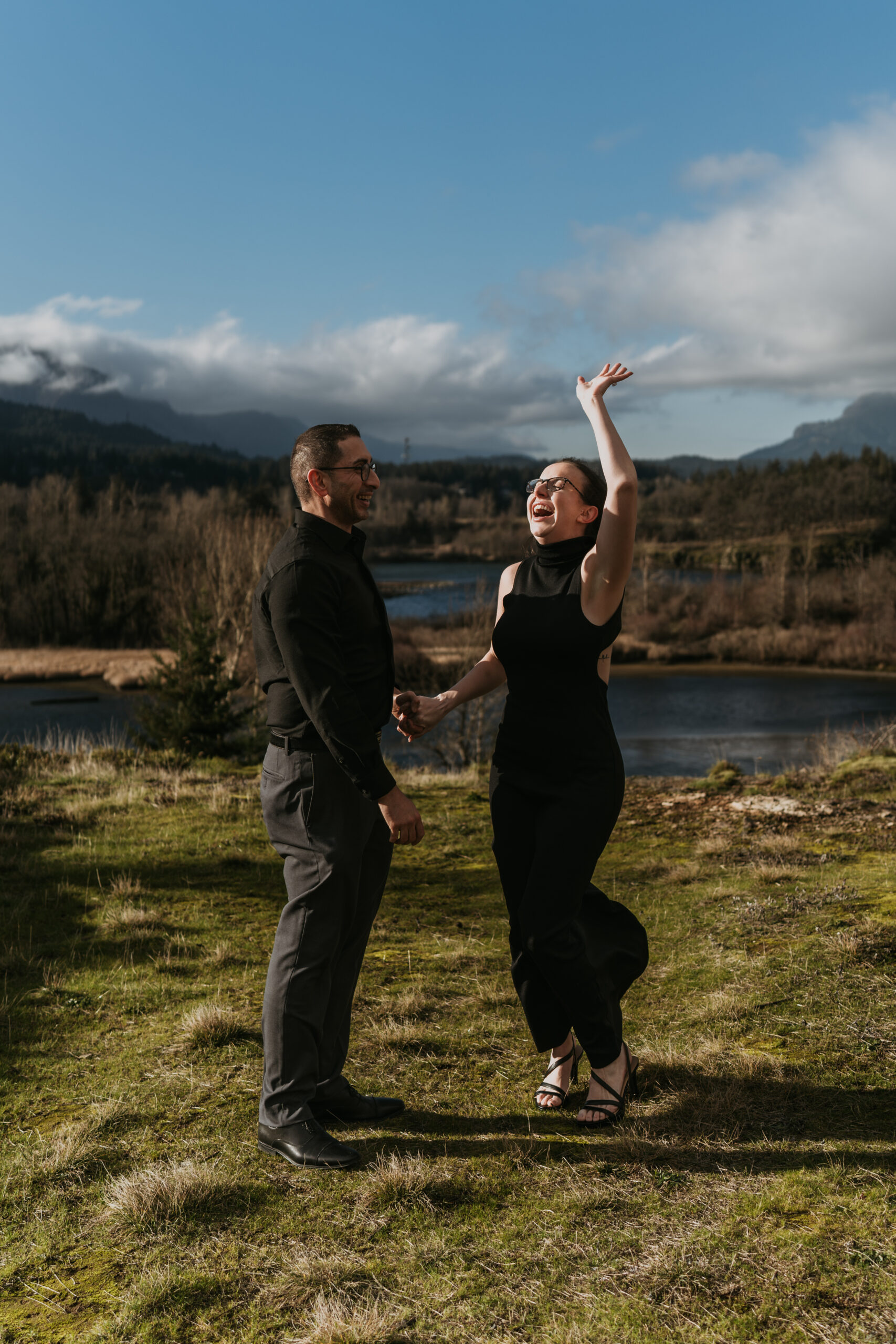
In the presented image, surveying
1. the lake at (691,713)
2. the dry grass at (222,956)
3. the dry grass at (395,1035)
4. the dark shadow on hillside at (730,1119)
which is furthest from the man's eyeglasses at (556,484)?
the lake at (691,713)

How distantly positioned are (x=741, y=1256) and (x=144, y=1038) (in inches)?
95.5

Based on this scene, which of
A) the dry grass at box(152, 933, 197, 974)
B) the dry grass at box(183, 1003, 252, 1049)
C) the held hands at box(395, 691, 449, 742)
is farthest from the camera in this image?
the dry grass at box(152, 933, 197, 974)

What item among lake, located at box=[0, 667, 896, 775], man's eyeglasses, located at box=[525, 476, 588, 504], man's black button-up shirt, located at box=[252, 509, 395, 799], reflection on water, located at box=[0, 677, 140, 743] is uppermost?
man's eyeglasses, located at box=[525, 476, 588, 504]

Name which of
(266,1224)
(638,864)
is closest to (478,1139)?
(266,1224)

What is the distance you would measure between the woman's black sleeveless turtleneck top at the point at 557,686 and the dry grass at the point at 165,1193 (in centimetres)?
146

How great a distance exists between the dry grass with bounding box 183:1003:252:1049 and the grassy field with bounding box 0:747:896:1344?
0.5 inches

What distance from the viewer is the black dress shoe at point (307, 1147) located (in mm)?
2934

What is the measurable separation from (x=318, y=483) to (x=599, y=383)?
0.91 meters

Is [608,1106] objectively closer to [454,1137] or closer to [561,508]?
[454,1137]

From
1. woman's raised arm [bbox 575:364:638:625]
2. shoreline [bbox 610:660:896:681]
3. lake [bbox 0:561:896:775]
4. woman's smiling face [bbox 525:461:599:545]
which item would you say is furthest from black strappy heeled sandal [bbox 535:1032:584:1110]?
shoreline [bbox 610:660:896:681]

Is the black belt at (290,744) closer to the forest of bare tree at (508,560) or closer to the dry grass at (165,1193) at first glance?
the dry grass at (165,1193)

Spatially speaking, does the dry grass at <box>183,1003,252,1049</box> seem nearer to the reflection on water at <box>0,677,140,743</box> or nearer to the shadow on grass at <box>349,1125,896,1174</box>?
the shadow on grass at <box>349,1125,896,1174</box>

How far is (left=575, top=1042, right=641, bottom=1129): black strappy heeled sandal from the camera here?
10.5ft

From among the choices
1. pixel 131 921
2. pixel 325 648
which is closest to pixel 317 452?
pixel 325 648
